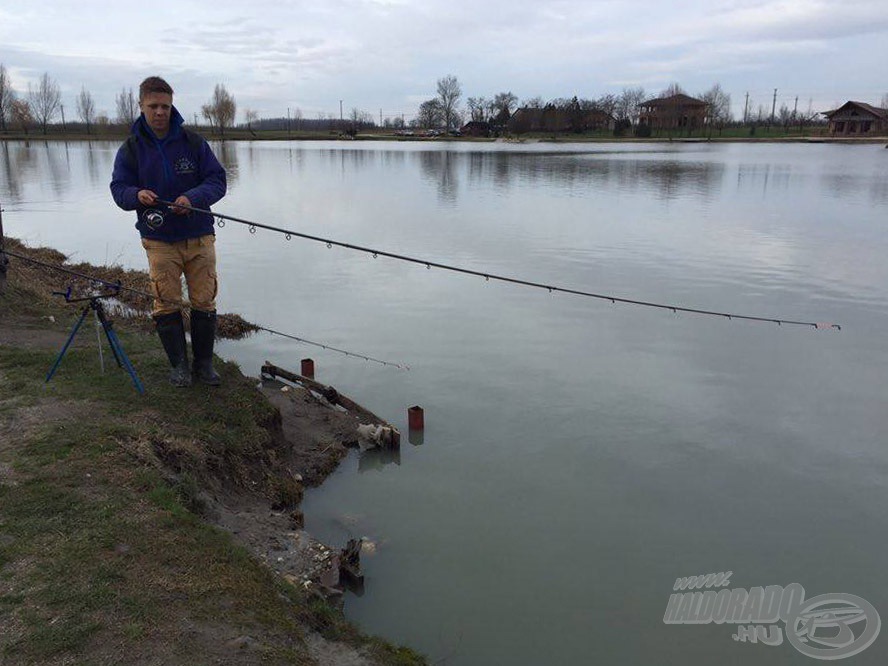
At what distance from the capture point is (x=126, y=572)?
3611 millimetres

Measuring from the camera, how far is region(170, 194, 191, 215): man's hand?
5.28 meters

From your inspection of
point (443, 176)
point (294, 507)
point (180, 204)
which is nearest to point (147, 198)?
point (180, 204)

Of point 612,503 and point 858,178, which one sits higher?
point 858,178

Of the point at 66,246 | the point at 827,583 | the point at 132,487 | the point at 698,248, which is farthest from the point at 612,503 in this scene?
the point at 66,246

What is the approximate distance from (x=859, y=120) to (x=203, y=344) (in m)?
117

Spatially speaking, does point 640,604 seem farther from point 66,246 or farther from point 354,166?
point 354,166

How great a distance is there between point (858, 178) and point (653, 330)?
3067 centimetres

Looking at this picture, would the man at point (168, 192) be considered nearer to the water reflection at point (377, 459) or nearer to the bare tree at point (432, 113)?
the water reflection at point (377, 459)

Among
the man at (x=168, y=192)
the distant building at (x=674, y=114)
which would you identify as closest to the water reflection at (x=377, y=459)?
the man at (x=168, y=192)

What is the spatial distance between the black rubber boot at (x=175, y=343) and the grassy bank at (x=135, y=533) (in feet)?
0.51

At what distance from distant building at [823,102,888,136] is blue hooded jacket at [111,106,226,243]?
115 meters

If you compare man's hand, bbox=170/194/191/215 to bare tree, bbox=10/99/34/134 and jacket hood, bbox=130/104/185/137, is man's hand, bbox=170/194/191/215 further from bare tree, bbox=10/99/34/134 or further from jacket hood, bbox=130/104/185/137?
bare tree, bbox=10/99/34/134

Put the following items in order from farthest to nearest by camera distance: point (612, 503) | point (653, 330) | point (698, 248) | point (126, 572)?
point (698, 248), point (653, 330), point (612, 503), point (126, 572)

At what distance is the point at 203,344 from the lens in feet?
20.4
